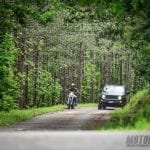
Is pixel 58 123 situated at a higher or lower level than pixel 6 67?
lower

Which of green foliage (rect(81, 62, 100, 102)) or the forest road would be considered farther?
green foliage (rect(81, 62, 100, 102))

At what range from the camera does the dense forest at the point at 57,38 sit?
18.8 meters

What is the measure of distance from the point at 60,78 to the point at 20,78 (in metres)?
29.0

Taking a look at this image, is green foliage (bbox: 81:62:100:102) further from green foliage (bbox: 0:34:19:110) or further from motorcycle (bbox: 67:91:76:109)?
green foliage (bbox: 0:34:19:110)

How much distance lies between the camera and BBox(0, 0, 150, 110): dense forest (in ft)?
61.6

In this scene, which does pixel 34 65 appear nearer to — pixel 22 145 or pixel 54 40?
pixel 54 40

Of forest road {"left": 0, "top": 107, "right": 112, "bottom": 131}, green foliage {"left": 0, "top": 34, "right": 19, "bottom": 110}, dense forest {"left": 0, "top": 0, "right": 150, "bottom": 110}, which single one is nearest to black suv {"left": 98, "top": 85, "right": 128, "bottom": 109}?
dense forest {"left": 0, "top": 0, "right": 150, "bottom": 110}

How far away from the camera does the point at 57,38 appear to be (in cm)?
4325

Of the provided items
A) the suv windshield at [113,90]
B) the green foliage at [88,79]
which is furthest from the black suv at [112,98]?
the green foliage at [88,79]

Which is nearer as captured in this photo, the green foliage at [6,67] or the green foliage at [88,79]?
the green foliage at [6,67]

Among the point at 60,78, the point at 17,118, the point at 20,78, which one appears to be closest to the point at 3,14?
the point at 17,118

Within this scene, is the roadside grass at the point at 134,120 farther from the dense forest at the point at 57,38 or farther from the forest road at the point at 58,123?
the dense forest at the point at 57,38

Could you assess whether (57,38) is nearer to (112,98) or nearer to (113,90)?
(113,90)

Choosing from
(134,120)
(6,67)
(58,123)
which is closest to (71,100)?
(6,67)
